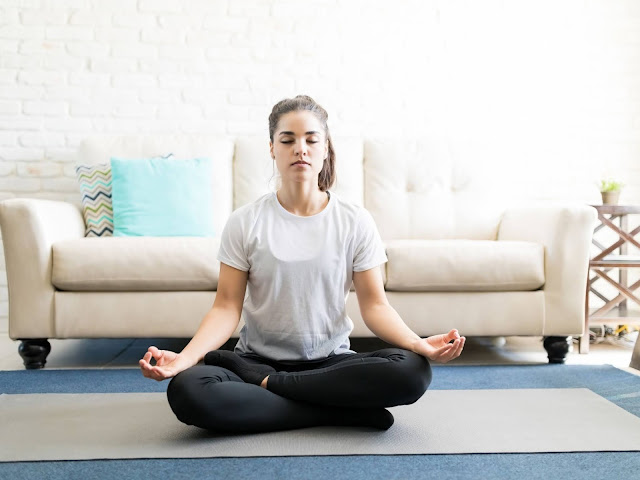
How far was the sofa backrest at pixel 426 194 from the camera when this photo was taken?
2.90m

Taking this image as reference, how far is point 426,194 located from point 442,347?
1.70 meters

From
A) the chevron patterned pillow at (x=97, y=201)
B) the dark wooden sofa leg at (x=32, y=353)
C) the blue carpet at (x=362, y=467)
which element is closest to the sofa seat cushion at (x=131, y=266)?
the dark wooden sofa leg at (x=32, y=353)

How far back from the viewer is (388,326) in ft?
4.92

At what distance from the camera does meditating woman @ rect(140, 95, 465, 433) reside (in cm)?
134

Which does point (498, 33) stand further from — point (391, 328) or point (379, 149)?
point (391, 328)

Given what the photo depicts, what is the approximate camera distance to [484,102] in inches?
129

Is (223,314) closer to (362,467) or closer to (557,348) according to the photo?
(362,467)

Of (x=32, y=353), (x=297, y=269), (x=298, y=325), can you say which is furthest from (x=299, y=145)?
(x=32, y=353)

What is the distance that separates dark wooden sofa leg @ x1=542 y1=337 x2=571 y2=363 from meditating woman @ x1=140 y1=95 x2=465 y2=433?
105 centimetres

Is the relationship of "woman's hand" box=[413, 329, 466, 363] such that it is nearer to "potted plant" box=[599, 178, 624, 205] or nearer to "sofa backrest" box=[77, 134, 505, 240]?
"sofa backrest" box=[77, 134, 505, 240]

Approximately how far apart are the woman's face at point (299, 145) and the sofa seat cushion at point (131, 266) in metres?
0.83

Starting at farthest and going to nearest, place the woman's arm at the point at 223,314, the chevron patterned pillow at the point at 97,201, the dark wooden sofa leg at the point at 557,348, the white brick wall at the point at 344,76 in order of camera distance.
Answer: the white brick wall at the point at 344,76 → the chevron patterned pillow at the point at 97,201 → the dark wooden sofa leg at the point at 557,348 → the woman's arm at the point at 223,314

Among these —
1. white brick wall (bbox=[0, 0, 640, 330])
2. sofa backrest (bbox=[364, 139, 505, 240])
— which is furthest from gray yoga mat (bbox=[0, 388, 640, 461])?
white brick wall (bbox=[0, 0, 640, 330])

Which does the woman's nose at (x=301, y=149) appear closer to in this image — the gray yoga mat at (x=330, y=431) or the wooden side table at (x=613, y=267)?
the gray yoga mat at (x=330, y=431)
